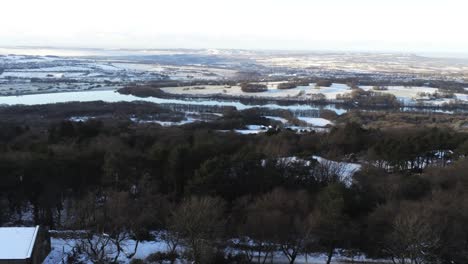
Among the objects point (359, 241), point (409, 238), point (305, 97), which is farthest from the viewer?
point (305, 97)

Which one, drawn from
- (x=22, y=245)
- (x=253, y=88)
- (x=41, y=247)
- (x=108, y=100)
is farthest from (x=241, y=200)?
(x=253, y=88)

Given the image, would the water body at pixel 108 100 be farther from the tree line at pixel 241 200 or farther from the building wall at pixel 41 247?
the building wall at pixel 41 247

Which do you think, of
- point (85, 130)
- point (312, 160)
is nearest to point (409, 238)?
point (312, 160)

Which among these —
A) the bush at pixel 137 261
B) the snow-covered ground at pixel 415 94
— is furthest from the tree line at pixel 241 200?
the snow-covered ground at pixel 415 94

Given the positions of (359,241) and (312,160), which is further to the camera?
(312,160)

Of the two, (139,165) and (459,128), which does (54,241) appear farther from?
(459,128)

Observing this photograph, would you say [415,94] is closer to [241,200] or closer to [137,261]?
[241,200]

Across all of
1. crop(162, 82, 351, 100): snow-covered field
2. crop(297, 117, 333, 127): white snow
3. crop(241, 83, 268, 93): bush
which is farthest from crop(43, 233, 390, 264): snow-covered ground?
crop(241, 83, 268, 93): bush
